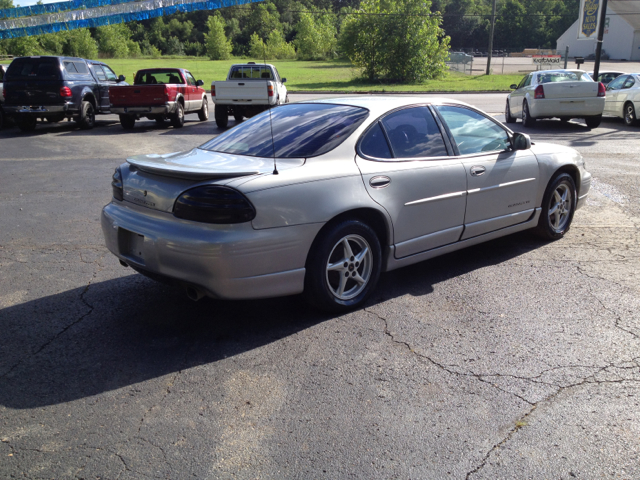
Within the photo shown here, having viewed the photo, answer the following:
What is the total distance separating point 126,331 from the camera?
13.6ft

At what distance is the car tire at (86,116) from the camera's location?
663 inches

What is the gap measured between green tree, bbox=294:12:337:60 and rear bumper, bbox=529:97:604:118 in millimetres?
76111

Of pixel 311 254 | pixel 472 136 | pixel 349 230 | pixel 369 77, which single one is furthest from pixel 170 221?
pixel 369 77

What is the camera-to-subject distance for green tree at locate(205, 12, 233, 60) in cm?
8006

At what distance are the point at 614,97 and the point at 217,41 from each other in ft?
231

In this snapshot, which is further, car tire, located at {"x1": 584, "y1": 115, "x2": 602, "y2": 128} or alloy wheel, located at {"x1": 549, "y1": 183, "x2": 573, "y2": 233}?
car tire, located at {"x1": 584, "y1": 115, "x2": 602, "y2": 128}

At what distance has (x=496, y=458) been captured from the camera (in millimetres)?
2762

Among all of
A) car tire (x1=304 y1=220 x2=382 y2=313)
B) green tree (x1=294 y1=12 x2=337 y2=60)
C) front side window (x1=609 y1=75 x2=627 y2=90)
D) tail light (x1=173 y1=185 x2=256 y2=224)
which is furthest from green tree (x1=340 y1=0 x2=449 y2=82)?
green tree (x1=294 y1=12 x2=337 y2=60)

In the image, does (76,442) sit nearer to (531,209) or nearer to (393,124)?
(393,124)

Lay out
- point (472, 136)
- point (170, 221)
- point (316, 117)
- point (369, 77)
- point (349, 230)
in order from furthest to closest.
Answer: point (369, 77) < point (472, 136) < point (316, 117) < point (349, 230) < point (170, 221)

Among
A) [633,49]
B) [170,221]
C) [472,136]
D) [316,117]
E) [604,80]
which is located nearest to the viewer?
[170,221]

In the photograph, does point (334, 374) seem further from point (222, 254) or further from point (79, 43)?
point (79, 43)

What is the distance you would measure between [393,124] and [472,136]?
37.5 inches

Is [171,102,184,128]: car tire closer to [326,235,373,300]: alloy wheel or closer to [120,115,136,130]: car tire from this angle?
[120,115,136,130]: car tire
